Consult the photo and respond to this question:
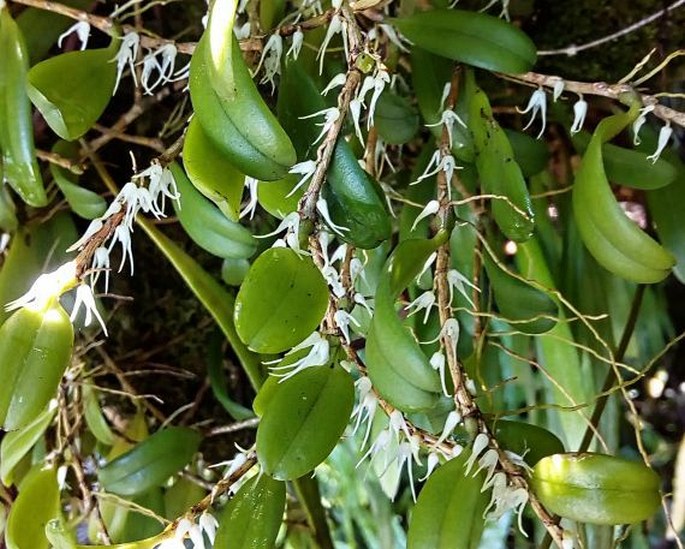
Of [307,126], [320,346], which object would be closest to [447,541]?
[320,346]

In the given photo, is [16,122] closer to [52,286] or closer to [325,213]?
[52,286]

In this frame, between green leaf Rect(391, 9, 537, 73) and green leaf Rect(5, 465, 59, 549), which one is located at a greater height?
green leaf Rect(391, 9, 537, 73)

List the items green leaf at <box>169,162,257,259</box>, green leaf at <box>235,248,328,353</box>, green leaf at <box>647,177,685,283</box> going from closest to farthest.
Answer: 1. green leaf at <box>235,248,328,353</box>
2. green leaf at <box>169,162,257,259</box>
3. green leaf at <box>647,177,685,283</box>

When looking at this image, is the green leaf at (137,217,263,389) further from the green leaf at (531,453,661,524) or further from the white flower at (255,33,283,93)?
the green leaf at (531,453,661,524)

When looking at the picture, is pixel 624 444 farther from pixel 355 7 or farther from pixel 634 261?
pixel 355 7

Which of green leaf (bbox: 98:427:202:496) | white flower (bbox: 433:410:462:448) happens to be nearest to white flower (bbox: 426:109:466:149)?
white flower (bbox: 433:410:462:448)

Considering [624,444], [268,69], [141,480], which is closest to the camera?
[268,69]
